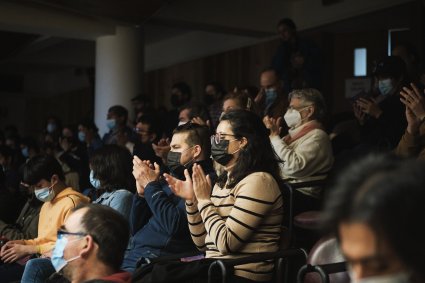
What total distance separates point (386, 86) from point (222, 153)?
182 cm

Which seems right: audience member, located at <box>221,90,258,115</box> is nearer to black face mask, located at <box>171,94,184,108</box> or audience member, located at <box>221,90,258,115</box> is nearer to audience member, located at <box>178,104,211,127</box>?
audience member, located at <box>178,104,211,127</box>

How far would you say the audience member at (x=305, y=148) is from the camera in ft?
12.8

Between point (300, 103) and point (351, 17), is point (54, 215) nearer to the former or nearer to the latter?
point (300, 103)

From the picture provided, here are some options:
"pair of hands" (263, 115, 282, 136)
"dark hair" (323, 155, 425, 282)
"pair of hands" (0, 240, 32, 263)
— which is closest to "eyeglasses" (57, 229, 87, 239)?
"dark hair" (323, 155, 425, 282)

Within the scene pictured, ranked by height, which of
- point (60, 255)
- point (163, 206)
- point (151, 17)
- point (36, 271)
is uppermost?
point (151, 17)

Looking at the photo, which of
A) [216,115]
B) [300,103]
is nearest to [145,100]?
[216,115]

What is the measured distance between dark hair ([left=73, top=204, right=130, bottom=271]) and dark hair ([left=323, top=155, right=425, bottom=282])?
4.13 ft

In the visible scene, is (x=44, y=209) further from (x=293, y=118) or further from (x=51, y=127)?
(x=51, y=127)

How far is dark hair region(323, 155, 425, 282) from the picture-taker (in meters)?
1.17

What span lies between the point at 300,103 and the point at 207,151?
33.6 inches

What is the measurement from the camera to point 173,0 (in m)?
7.39

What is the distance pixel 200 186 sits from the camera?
299 centimetres

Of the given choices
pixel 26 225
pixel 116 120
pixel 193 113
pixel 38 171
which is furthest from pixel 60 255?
pixel 116 120

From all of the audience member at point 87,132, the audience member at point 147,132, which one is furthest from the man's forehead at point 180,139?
the audience member at point 87,132
